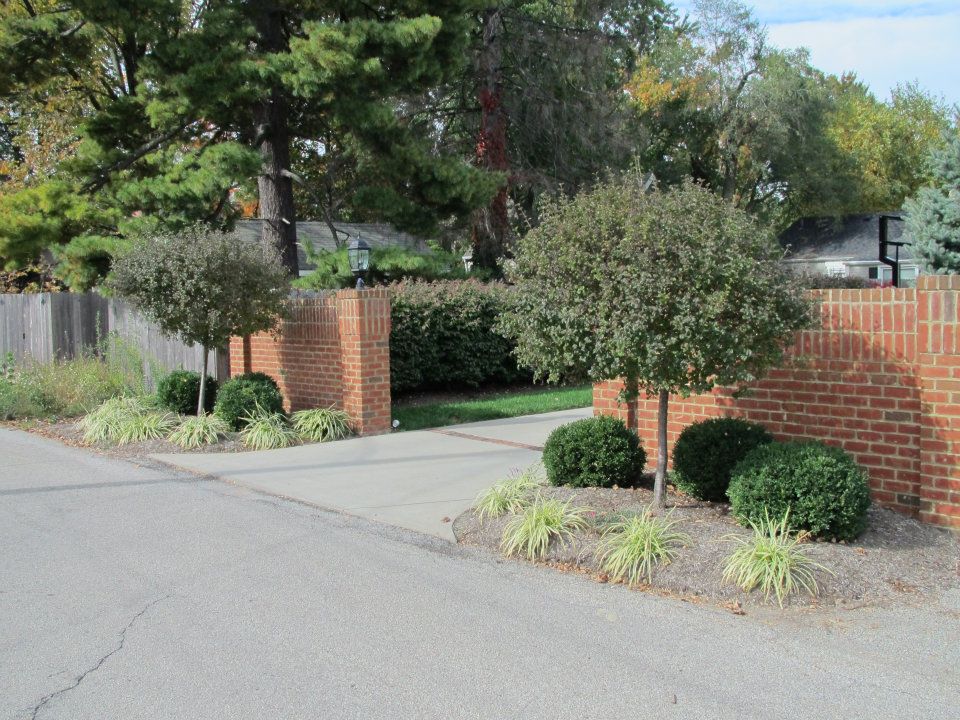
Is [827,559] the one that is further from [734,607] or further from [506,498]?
[506,498]

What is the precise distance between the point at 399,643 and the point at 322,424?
7061mm

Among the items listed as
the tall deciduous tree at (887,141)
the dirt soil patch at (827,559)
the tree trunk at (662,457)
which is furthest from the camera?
the tall deciduous tree at (887,141)

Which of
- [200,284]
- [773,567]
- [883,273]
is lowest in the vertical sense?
[773,567]

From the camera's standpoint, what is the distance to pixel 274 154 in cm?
1733

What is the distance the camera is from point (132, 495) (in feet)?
29.1

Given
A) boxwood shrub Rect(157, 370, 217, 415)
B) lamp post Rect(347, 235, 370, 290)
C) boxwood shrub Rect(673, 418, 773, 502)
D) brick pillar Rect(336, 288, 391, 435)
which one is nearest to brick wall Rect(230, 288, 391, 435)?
brick pillar Rect(336, 288, 391, 435)

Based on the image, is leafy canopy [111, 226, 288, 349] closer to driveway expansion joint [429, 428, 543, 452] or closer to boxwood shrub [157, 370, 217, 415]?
boxwood shrub [157, 370, 217, 415]

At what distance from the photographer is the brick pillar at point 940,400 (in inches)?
251

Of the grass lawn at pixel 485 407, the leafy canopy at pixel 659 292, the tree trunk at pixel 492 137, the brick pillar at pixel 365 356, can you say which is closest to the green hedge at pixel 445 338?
the grass lawn at pixel 485 407

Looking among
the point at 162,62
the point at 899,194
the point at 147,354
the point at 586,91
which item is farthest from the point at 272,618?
the point at 899,194

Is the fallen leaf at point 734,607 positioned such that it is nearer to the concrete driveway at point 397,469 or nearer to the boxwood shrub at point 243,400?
the concrete driveway at point 397,469

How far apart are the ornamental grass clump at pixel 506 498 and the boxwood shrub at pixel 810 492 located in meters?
1.79

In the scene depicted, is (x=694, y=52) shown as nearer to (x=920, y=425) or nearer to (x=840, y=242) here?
(x=840, y=242)

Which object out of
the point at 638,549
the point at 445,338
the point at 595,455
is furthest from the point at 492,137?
the point at 638,549
